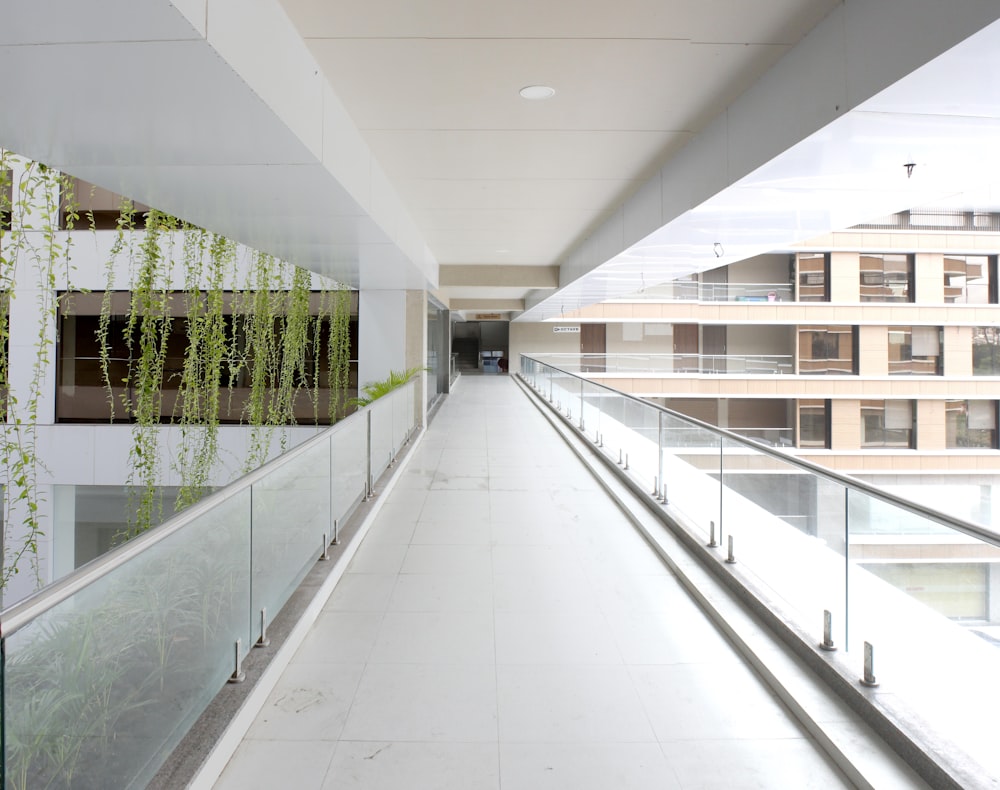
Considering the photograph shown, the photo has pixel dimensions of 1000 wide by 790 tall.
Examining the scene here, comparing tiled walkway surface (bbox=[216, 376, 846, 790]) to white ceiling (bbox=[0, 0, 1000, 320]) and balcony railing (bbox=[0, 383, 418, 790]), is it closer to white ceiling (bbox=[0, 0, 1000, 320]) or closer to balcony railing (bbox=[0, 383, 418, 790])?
balcony railing (bbox=[0, 383, 418, 790])

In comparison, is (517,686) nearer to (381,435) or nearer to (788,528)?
(788,528)

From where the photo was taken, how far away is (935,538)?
230cm

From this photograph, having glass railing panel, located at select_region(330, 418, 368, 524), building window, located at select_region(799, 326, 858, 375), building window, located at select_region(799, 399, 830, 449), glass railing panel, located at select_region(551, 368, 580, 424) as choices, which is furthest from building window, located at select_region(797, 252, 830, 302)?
glass railing panel, located at select_region(330, 418, 368, 524)

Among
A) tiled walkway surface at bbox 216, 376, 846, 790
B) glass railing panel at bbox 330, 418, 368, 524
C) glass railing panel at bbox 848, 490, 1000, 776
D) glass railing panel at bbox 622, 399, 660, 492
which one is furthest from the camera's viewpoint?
glass railing panel at bbox 622, 399, 660, 492

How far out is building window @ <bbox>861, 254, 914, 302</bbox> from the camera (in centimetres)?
2898

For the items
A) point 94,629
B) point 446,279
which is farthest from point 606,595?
point 446,279

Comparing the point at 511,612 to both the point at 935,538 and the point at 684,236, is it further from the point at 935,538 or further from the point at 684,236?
the point at 684,236

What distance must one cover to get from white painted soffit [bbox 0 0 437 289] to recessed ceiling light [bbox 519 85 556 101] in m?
1.02

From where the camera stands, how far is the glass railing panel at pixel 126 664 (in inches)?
61.9

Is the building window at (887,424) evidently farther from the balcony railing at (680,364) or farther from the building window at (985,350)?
the balcony railing at (680,364)

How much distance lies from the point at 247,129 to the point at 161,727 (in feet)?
7.42

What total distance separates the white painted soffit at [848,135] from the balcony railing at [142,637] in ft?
9.25

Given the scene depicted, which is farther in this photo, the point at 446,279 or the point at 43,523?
the point at 446,279

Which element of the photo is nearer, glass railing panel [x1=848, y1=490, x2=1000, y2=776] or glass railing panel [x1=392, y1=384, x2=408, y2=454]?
glass railing panel [x1=848, y1=490, x2=1000, y2=776]
